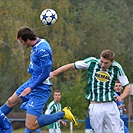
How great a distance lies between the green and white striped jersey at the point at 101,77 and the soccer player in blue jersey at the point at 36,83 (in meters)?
0.62

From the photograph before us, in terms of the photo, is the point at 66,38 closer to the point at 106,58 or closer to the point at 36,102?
the point at 36,102

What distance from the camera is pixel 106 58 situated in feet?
34.0

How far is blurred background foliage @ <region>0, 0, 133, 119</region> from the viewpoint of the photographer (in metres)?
30.2

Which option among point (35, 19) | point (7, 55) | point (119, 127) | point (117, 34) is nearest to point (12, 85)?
point (7, 55)

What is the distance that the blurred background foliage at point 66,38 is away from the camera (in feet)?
99.1

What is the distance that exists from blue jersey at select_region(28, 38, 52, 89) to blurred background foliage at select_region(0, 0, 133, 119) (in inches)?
730

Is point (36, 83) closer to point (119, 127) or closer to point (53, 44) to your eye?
point (119, 127)

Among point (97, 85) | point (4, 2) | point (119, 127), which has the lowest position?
point (119, 127)

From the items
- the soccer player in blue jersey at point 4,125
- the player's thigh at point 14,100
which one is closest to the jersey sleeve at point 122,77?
the player's thigh at point 14,100

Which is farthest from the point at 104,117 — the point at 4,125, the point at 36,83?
the point at 4,125

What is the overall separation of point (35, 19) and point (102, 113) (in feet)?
66.3

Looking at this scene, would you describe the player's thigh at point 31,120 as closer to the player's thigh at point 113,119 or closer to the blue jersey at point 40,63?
the blue jersey at point 40,63

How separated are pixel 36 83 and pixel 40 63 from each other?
35 cm

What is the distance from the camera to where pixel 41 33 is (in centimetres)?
3084
